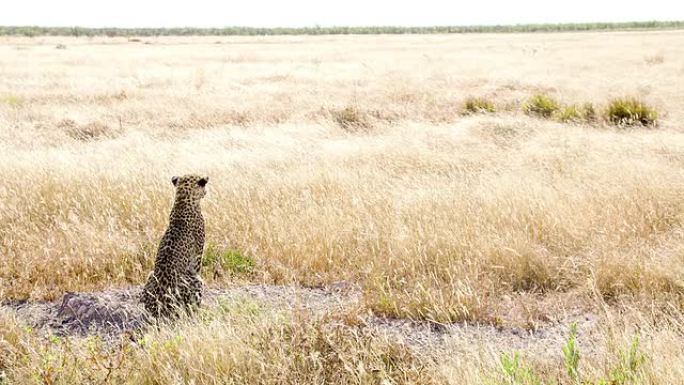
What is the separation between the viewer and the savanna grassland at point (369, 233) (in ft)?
10.9

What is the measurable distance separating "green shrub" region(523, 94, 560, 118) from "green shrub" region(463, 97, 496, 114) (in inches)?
31.9

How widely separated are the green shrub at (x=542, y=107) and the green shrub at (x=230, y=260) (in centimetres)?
999

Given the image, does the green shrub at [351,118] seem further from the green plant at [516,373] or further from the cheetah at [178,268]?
the green plant at [516,373]

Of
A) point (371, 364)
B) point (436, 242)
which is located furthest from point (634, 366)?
point (436, 242)

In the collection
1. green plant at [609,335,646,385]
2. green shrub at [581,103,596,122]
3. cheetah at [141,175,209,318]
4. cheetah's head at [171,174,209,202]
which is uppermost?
cheetah's head at [171,174,209,202]

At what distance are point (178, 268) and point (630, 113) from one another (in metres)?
10.8

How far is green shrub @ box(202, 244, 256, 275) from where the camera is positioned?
537 centimetres

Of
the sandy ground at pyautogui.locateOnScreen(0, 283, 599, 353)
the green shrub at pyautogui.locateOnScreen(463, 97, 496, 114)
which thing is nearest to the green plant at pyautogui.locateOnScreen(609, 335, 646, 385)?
the sandy ground at pyautogui.locateOnScreen(0, 283, 599, 353)

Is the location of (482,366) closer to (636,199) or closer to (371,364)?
(371,364)

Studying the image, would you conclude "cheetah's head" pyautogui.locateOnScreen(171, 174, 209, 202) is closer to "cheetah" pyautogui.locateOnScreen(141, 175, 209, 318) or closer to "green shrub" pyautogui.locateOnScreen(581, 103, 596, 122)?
"cheetah" pyautogui.locateOnScreen(141, 175, 209, 318)

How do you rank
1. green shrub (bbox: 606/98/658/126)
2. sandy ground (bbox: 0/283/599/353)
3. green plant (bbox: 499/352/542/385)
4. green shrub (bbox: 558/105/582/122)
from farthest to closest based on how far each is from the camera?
1. green shrub (bbox: 558/105/582/122)
2. green shrub (bbox: 606/98/658/126)
3. sandy ground (bbox: 0/283/599/353)
4. green plant (bbox: 499/352/542/385)

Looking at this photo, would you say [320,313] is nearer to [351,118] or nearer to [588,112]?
[351,118]

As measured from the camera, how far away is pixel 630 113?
12359 mm

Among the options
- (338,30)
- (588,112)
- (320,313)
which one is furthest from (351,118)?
(338,30)
